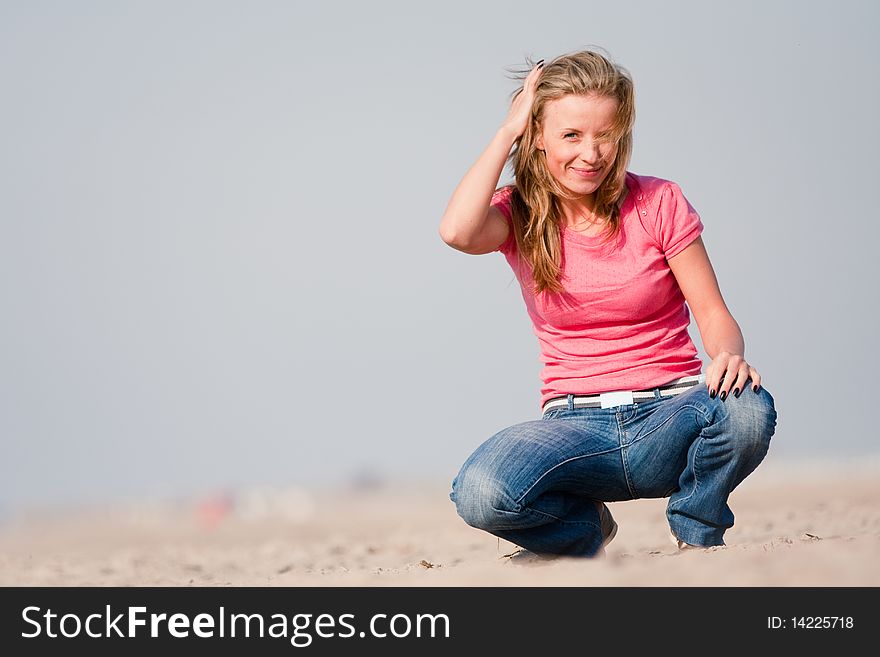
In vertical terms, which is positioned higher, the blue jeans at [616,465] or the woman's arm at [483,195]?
the woman's arm at [483,195]

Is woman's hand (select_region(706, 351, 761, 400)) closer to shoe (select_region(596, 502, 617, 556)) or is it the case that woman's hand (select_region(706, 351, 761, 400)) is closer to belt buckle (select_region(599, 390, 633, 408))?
belt buckle (select_region(599, 390, 633, 408))

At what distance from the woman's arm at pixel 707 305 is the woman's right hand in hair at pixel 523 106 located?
22.2 inches

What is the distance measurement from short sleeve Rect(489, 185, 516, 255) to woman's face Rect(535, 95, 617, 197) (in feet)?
0.68

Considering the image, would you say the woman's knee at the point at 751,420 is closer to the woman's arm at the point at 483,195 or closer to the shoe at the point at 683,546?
the shoe at the point at 683,546

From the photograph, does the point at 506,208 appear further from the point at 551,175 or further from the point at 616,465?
the point at 616,465

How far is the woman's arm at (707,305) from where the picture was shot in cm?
295

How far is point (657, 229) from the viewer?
3.04 metres

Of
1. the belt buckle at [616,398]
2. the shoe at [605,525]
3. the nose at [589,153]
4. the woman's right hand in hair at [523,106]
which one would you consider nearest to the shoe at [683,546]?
the shoe at [605,525]

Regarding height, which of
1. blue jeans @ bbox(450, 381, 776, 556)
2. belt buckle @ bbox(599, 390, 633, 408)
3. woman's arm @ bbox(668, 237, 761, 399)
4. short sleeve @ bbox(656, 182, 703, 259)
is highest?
short sleeve @ bbox(656, 182, 703, 259)

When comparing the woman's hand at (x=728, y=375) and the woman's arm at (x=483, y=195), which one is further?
the woman's arm at (x=483, y=195)

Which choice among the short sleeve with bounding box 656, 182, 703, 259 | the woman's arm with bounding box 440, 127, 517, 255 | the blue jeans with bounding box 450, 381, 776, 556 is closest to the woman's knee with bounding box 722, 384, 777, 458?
the blue jeans with bounding box 450, 381, 776, 556

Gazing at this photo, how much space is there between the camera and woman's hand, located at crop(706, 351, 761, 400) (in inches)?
112

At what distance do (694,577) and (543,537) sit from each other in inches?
32.5
